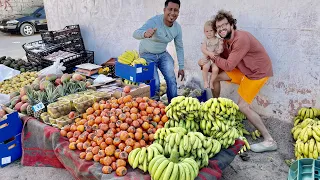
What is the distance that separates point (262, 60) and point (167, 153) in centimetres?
226

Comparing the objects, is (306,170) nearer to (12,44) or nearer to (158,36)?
(158,36)

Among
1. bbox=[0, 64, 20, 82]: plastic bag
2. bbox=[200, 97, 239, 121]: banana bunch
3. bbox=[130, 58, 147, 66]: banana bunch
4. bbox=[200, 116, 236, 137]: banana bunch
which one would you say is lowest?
bbox=[0, 64, 20, 82]: plastic bag

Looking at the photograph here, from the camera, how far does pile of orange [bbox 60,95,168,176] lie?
9.75ft

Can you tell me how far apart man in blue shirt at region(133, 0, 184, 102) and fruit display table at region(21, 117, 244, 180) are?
2.17 m

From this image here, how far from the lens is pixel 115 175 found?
9.25 ft

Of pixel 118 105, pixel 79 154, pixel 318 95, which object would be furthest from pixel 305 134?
pixel 79 154

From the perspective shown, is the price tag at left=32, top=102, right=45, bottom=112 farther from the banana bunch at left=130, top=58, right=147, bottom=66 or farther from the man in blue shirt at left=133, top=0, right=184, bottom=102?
the man in blue shirt at left=133, top=0, right=184, bottom=102

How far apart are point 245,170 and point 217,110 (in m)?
1.18

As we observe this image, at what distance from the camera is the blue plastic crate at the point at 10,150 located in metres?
3.94

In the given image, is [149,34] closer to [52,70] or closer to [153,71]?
[153,71]

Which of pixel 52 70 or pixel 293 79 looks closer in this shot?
pixel 293 79

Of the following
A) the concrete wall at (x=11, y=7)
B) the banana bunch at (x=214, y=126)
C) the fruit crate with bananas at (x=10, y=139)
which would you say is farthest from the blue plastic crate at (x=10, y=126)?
the concrete wall at (x=11, y=7)

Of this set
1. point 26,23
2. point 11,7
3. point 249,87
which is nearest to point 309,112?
point 249,87

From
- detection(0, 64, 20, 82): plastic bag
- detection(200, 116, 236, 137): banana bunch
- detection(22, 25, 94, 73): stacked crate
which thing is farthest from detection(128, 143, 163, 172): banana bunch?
detection(0, 64, 20, 82): plastic bag
